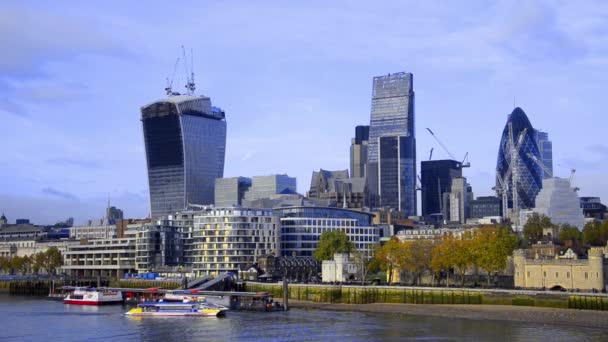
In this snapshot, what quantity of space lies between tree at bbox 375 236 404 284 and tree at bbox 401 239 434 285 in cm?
131

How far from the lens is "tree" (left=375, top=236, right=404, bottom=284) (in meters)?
151

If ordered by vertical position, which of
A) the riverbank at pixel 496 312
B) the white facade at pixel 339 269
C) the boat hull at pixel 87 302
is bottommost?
the boat hull at pixel 87 302

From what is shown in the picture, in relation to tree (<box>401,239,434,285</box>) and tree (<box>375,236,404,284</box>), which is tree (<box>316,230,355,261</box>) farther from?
tree (<box>401,239,434,285</box>)

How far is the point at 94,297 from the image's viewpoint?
149 meters

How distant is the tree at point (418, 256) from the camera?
14712cm

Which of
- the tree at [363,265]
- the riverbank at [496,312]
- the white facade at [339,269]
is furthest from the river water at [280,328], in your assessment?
the tree at [363,265]

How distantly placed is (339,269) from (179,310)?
4926cm

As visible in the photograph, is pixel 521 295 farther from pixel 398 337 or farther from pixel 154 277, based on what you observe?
pixel 154 277

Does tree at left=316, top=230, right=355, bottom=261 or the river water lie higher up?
tree at left=316, top=230, right=355, bottom=261

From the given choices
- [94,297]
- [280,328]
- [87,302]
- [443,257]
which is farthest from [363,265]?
[280,328]

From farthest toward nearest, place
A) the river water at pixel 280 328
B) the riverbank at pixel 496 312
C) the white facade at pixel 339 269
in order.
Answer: the white facade at pixel 339 269, the riverbank at pixel 496 312, the river water at pixel 280 328

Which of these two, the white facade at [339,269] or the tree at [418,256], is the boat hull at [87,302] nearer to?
the white facade at [339,269]

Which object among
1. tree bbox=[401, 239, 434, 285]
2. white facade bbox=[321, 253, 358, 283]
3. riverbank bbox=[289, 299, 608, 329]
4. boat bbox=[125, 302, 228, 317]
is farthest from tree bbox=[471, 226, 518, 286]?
boat bbox=[125, 302, 228, 317]

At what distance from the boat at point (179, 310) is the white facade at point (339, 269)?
44.8 metres
